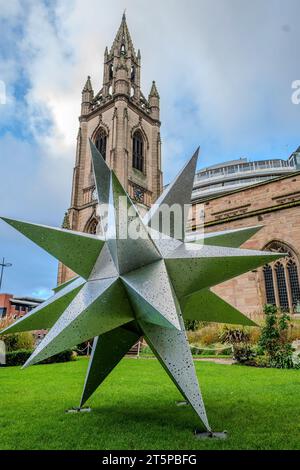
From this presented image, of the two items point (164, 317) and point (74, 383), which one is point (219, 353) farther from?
point (164, 317)

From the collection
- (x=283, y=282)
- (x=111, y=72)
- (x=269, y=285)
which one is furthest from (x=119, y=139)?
(x=283, y=282)

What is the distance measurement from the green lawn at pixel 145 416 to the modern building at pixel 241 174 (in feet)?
172

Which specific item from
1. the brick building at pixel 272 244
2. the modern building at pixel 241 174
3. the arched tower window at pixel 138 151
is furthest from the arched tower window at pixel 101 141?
the brick building at pixel 272 244

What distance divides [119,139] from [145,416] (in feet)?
129

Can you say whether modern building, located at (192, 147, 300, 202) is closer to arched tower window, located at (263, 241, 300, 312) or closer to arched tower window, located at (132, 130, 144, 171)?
arched tower window, located at (132, 130, 144, 171)

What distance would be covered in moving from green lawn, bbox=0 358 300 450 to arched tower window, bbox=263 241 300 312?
11955mm

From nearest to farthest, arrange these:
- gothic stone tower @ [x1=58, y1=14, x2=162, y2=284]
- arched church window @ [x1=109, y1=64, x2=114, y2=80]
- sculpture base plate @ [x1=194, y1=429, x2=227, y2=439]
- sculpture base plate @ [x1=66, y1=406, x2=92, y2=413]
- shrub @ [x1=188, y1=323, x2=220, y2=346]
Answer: sculpture base plate @ [x1=194, y1=429, x2=227, y2=439] < sculpture base plate @ [x1=66, y1=406, x2=92, y2=413] < shrub @ [x1=188, y1=323, x2=220, y2=346] < gothic stone tower @ [x1=58, y1=14, x2=162, y2=284] < arched church window @ [x1=109, y1=64, x2=114, y2=80]

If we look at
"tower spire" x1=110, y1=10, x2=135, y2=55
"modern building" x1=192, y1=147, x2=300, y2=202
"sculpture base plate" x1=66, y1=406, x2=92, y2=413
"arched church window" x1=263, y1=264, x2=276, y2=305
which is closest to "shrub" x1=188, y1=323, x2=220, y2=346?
"arched church window" x1=263, y1=264, x2=276, y2=305

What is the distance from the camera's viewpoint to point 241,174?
6131cm

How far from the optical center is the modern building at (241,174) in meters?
59.8

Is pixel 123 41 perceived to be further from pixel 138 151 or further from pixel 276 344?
pixel 276 344

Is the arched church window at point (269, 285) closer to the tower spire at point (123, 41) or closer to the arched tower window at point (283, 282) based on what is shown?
the arched tower window at point (283, 282)

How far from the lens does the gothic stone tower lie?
4134cm
